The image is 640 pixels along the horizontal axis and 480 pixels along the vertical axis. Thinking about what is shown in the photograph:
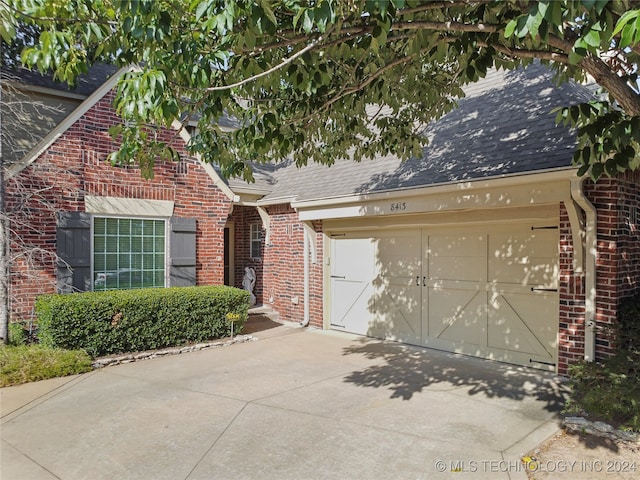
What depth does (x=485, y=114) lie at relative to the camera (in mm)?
8195

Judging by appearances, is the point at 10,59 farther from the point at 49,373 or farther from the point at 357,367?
the point at 357,367

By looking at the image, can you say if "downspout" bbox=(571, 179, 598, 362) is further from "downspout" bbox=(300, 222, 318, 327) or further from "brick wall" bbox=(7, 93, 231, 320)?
"brick wall" bbox=(7, 93, 231, 320)

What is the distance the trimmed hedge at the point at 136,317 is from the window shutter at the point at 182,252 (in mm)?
615

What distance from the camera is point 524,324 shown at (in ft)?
22.3

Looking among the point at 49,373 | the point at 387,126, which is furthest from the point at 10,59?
the point at 387,126

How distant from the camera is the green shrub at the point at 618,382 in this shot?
4.38 m

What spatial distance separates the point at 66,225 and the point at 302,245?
4858 millimetres

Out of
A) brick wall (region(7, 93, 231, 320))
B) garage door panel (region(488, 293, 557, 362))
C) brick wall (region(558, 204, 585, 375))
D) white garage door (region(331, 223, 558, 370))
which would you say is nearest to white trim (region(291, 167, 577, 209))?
brick wall (region(558, 204, 585, 375))

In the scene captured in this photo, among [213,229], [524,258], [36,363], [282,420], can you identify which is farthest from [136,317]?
[524,258]

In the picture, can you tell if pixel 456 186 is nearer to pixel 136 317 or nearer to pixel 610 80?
pixel 610 80

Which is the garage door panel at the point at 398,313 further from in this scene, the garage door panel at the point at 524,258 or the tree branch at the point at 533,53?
the tree branch at the point at 533,53

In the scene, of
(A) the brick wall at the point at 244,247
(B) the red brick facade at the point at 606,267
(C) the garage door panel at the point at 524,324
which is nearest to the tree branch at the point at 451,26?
(B) the red brick facade at the point at 606,267

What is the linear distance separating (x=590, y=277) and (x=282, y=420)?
4400 mm

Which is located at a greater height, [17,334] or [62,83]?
[62,83]
